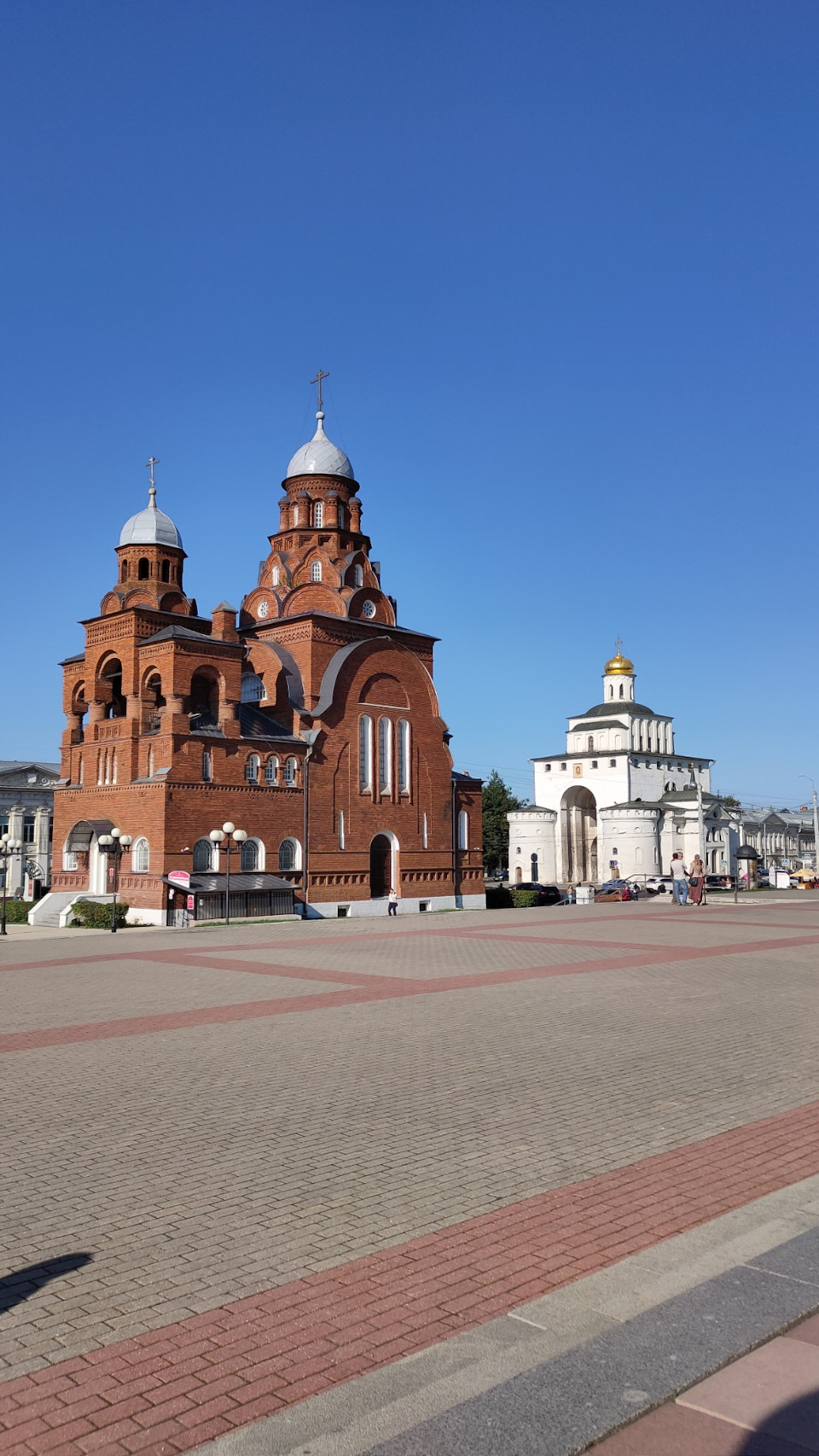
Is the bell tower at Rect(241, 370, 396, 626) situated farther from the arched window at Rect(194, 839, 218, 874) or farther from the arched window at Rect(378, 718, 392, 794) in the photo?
the arched window at Rect(194, 839, 218, 874)

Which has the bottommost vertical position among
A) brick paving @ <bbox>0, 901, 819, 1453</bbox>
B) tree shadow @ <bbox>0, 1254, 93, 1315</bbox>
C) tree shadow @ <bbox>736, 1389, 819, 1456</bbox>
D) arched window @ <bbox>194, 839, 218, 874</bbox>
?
tree shadow @ <bbox>736, 1389, 819, 1456</bbox>

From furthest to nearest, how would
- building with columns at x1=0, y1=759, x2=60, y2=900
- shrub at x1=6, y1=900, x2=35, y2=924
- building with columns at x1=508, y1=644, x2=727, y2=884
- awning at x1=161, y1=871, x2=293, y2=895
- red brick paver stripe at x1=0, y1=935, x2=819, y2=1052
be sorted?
building with columns at x1=508, y1=644, x2=727, y2=884 → building with columns at x1=0, y1=759, x2=60, y2=900 → shrub at x1=6, y1=900, x2=35, y2=924 → awning at x1=161, y1=871, x2=293, y2=895 → red brick paver stripe at x1=0, y1=935, x2=819, y2=1052

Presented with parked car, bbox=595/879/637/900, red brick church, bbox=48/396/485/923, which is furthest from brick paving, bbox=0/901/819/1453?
parked car, bbox=595/879/637/900

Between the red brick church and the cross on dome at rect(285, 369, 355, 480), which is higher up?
the cross on dome at rect(285, 369, 355, 480)

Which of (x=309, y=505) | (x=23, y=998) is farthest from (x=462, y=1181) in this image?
(x=309, y=505)

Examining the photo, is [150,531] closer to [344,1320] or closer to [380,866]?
[380,866]

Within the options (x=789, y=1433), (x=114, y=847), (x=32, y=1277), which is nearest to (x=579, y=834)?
(x=114, y=847)

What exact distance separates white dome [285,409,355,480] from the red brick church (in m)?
0.14

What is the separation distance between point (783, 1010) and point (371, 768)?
92.0ft

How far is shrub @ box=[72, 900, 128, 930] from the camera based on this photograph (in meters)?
32.4

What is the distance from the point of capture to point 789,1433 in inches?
143

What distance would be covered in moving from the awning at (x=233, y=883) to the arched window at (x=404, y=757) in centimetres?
722

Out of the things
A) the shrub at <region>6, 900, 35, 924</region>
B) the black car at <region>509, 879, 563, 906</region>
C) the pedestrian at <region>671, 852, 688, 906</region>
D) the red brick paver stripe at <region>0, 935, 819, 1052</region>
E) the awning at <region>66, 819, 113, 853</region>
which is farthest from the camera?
the black car at <region>509, 879, 563, 906</region>

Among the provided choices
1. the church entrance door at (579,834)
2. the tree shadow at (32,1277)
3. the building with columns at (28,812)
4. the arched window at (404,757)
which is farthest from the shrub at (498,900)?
the tree shadow at (32,1277)
